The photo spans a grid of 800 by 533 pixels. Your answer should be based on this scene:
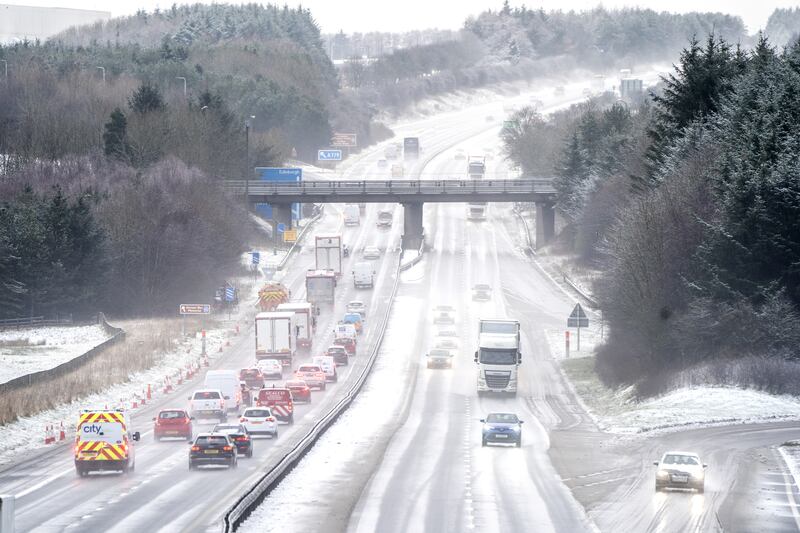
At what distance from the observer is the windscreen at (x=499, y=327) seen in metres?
74.3

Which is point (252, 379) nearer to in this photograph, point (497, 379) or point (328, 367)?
point (328, 367)

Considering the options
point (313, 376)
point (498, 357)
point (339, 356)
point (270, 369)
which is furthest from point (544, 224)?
point (313, 376)

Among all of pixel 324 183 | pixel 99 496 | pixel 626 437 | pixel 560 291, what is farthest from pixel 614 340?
pixel 324 183

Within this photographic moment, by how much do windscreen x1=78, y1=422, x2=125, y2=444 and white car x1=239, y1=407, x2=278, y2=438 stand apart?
430 inches

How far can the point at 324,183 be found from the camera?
144 m

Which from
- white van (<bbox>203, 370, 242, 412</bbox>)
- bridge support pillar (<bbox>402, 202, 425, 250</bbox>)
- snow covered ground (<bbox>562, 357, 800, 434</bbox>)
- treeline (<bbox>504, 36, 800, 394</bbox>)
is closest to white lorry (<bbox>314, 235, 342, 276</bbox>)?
bridge support pillar (<bbox>402, 202, 425, 250</bbox>)

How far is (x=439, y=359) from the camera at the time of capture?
8494 cm

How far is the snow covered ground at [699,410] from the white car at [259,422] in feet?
50.1

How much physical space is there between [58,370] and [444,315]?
38.9 m

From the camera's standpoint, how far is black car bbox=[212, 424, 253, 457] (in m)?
48.9

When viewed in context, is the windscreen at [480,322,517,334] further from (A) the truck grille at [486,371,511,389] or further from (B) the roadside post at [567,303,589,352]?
(B) the roadside post at [567,303,589,352]

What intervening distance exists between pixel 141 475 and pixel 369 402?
2691 cm

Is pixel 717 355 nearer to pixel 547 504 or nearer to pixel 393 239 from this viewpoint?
pixel 547 504

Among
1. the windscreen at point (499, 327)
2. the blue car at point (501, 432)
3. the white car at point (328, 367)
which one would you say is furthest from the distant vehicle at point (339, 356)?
the blue car at point (501, 432)
